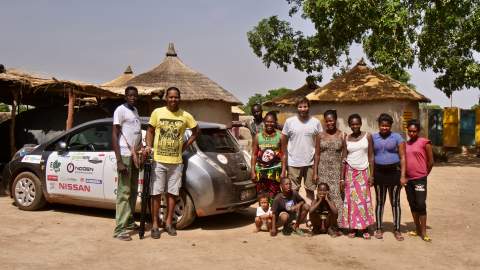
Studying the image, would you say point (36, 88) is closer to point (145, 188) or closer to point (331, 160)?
point (145, 188)

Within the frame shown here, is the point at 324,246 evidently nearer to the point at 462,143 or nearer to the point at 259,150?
the point at 259,150

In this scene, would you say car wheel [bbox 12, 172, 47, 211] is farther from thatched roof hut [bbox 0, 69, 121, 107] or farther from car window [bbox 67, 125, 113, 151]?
thatched roof hut [bbox 0, 69, 121, 107]

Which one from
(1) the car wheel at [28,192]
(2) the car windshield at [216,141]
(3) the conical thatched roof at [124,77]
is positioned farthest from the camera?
(3) the conical thatched roof at [124,77]

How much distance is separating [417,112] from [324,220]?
14410mm

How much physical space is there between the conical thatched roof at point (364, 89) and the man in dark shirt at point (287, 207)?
1308cm

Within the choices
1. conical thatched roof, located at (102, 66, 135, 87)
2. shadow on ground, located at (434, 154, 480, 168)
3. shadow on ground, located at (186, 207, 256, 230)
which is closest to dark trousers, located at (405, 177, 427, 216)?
shadow on ground, located at (186, 207, 256, 230)

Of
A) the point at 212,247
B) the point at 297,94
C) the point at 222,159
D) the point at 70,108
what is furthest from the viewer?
the point at 297,94

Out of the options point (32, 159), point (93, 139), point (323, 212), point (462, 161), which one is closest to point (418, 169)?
point (323, 212)

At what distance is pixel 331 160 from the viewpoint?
6.63 metres

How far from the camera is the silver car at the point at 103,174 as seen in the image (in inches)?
264

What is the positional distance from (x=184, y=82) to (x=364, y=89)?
7293 millimetres

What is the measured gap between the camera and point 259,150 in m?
6.90

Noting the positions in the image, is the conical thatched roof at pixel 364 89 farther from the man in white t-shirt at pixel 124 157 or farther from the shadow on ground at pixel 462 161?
the man in white t-shirt at pixel 124 157

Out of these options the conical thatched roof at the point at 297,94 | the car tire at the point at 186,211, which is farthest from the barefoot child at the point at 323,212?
the conical thatched roof at the point at 297,94
